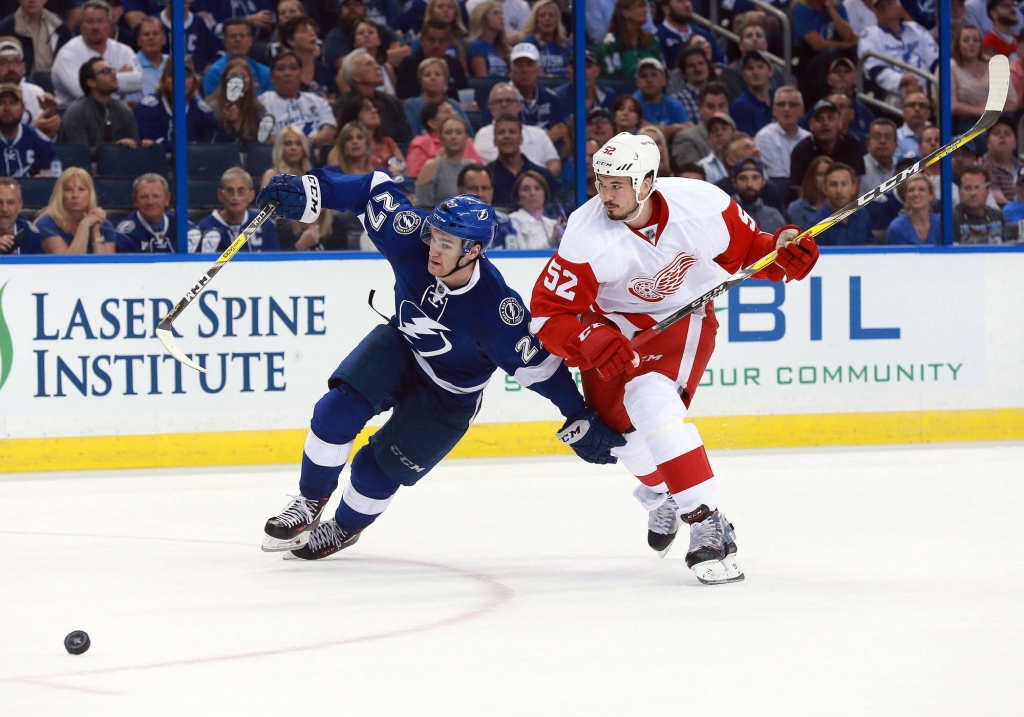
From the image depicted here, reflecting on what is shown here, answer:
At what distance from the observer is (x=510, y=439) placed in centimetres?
722

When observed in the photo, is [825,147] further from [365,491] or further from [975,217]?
[365,491]

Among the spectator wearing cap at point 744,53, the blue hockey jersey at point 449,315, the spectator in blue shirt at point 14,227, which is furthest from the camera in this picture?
the spectator wearing cap at point 744,53

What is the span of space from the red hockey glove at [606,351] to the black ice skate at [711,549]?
43cm

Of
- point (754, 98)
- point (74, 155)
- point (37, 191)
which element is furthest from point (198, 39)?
point (754, 98)

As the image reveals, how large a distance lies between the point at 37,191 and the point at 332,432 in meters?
2.99

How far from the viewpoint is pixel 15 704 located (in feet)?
8.98

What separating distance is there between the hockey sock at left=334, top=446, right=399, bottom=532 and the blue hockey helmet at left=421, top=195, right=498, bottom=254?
728 mm

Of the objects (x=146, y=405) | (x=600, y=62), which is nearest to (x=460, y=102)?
(x=600, y=62)

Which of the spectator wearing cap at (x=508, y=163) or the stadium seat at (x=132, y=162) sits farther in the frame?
the spectator wearing cap at (x=508, y=163)

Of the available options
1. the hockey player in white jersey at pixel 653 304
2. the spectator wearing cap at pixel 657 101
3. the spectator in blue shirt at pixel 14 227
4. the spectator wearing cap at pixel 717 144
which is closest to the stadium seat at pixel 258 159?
the spectator in blue shirt at pixel 14 227

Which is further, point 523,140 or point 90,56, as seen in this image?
point 523,140

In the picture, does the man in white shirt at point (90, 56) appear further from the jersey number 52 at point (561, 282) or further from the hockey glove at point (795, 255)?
the hockey glove at point (795, 255)

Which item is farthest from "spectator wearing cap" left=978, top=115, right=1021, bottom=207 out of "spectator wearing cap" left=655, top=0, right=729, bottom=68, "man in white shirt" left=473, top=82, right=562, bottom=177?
"man in white shirt" left=473, top=82, right=562, bottom=177

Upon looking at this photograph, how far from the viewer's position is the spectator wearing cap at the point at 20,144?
677 cm
